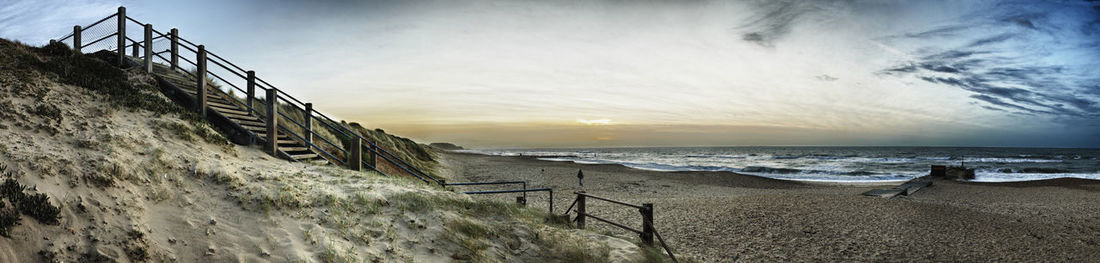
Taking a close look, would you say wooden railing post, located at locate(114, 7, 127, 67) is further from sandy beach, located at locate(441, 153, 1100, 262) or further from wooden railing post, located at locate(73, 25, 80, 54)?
sandy beach, located at locate(441, 153, 1100, 262)

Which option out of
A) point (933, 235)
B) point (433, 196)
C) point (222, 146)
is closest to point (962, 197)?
point (933, 235)

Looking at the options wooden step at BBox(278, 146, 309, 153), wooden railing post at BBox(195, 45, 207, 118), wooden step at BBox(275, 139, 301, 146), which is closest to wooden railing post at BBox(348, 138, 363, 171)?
wooden step at BBox(278, 146, 309, 153)

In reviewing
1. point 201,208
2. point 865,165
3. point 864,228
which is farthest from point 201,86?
point 865,165

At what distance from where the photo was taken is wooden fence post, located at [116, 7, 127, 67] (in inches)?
516

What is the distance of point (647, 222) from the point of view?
8.50m

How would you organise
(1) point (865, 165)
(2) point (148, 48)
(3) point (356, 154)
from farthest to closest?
(1) point (865, 165), (2) point (148, 48), (3) point (356, 154)

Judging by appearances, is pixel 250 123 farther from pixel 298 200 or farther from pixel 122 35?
pixel 298 200

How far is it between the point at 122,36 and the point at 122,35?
1.3 inches

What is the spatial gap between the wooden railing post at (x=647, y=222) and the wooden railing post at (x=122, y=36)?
48.8 ft

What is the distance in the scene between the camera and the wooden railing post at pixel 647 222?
27.4 ft

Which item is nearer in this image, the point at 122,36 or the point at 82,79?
the point at 82,79

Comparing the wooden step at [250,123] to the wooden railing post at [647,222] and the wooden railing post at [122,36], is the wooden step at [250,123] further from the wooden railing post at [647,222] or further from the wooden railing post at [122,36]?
the wooden railing post at [647,222]

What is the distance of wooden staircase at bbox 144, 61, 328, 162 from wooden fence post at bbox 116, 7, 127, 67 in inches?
10.7

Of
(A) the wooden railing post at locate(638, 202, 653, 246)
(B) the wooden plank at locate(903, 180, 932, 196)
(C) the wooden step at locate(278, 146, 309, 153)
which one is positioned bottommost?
(B) the wooden plank at locate(903, 180, 932, 196)
